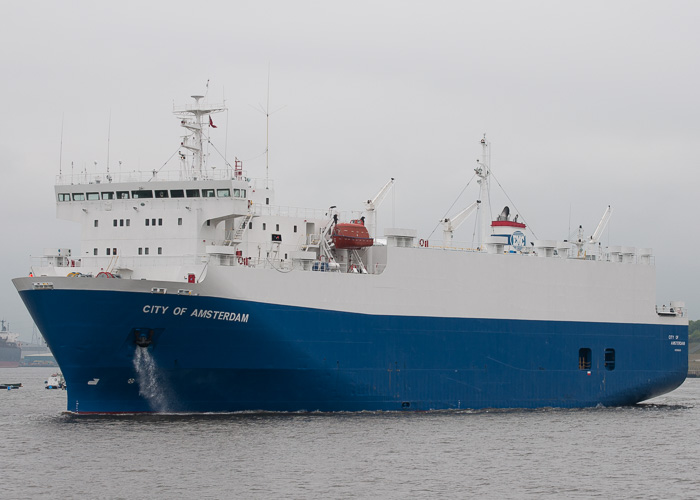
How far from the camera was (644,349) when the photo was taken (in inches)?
1757

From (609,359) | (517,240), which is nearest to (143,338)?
(517,240)

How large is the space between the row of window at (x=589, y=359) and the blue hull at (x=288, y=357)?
411 mm

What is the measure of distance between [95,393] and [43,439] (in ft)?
9.30

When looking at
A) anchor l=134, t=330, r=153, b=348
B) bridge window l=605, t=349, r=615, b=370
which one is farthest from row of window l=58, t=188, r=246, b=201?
bridge window l=605, t=349, r=615, b=370

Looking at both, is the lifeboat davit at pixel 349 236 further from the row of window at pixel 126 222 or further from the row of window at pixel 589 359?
the row of window at pixel 589 359

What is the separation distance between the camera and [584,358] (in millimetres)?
42531

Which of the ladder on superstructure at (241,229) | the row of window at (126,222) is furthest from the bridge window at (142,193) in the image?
the ladder on superstructure at (241,229)

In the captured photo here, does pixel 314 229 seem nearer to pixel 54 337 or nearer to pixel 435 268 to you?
pixel 435 268

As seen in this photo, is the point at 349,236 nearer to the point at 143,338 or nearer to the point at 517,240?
the point at 143,338

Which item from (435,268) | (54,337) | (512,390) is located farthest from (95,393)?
(512,390)

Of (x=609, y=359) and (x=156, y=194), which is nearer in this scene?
(x=156, y=194)

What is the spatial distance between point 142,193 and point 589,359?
1897 centimetres

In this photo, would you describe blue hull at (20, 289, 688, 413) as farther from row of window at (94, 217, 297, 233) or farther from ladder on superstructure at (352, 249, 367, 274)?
row of window at (94, 217, 297, 233)

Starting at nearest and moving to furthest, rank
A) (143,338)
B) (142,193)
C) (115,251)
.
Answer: (143,338) < (115,251) < (142,193)
